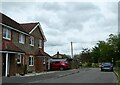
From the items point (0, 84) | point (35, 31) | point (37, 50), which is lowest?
point (0, 84)

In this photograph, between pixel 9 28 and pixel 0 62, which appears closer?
pixel 0 62

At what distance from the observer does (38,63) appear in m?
41.0

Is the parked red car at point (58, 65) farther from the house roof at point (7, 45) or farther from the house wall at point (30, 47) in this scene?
the house roof at point (7, 45)

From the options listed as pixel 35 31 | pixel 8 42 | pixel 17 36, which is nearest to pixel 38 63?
pixel 35 31

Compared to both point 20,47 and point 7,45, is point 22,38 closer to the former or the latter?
point 20,47

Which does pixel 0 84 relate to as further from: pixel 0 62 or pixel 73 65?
pixel 73 65

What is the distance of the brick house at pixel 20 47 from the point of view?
28.9 metres

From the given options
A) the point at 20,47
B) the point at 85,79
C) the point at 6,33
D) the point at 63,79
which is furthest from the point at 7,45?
the point at 85,79

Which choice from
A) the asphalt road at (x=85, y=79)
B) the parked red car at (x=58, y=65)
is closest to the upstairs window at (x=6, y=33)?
the asphalt road at (x=85, y=79)

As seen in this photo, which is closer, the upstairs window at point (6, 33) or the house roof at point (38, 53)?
the upstairs window at point (6, 33)

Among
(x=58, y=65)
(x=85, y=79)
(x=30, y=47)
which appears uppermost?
(x=30, y=47)

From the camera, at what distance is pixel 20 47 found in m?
34.5

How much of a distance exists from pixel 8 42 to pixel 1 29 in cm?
241

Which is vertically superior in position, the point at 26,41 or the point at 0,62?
the point at 26,41
